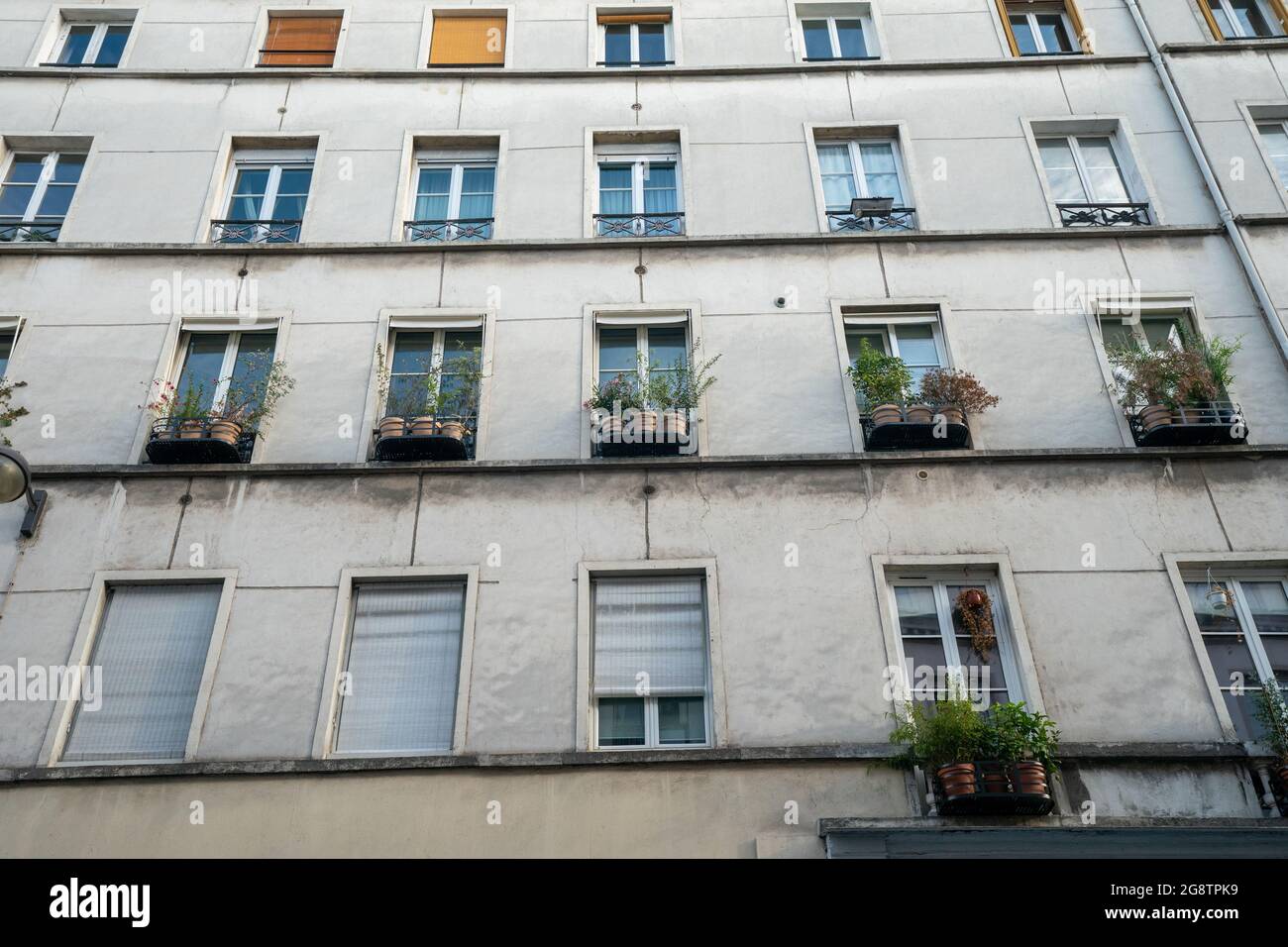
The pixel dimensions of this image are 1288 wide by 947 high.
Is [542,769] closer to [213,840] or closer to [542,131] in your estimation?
[213,840]

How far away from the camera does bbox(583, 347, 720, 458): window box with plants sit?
10.8 metres

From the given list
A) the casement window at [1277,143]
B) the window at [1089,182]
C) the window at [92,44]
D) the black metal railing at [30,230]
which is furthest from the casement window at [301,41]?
the casement window at [1277,143]

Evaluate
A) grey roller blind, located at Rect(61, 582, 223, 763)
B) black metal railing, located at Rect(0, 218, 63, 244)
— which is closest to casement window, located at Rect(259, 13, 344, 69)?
black metal railing, located at Rect(0, 218, 63, 244)

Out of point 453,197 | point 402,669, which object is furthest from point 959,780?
point 453,197

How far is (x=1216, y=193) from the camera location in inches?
499

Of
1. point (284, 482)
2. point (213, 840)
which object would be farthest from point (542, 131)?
point (213, 840)

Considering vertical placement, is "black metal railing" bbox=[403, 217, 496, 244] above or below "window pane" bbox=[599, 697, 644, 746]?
above

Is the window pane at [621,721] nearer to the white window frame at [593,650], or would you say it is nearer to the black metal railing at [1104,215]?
the white window frame at [593,650]

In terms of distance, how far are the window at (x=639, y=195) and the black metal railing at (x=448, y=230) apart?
137 cm

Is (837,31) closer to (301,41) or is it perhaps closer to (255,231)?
(301,41)

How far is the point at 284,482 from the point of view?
1073 centimetres

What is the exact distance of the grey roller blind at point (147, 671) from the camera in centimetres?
942

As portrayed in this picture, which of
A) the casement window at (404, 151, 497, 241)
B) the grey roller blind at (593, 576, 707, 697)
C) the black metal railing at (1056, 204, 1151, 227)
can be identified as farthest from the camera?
the casement window at (404, 151, 497, 241)

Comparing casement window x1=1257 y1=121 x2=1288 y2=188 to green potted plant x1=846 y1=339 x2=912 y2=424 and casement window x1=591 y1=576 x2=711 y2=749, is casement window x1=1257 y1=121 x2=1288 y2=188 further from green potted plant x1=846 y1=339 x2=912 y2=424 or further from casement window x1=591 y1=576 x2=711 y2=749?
casement window x1=591 y1=576 x2=711 y2=749
